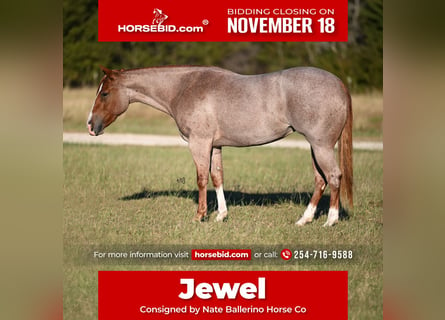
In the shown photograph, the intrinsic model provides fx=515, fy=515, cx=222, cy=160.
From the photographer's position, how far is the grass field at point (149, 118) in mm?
17375

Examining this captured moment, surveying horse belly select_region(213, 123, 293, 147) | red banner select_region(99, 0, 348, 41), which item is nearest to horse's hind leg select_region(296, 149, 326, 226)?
horse belly select_region(213, 123, 293, 147)

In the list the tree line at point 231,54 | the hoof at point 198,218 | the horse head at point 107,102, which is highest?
the tree line at point 231,54

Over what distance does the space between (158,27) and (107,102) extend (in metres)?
1.98

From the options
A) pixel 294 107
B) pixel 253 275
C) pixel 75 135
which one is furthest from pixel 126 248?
pixel 75 135

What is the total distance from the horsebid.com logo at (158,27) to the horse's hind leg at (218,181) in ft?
7.62

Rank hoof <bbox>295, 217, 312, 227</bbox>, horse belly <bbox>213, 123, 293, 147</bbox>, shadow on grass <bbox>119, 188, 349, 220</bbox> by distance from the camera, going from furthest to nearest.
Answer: shadow on grass <bbox>119, 188, 349, 220</bbox> < hoof <bbox>295, 217, 312, 227</bbox> < horse belly <bbox>213, 123, 293, 147</bbox>

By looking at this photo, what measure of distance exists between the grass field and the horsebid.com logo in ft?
30.8

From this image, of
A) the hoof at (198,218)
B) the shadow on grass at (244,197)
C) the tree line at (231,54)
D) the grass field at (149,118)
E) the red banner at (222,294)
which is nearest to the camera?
the red banner at (222,294)

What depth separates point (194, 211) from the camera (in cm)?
877

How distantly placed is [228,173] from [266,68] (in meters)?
25.1

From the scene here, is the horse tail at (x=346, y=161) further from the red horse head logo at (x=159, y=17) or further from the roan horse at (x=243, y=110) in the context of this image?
the red horse head logo at (x=159, y=17)

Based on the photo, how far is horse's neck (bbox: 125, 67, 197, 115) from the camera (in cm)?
816

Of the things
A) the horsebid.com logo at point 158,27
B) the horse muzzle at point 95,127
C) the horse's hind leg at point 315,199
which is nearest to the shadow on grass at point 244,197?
the horse's hind leg at point 315,199

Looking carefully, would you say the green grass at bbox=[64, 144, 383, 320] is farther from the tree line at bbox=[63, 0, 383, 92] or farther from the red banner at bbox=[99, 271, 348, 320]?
the tree line at bbox=[63, 0, 383, 92]
